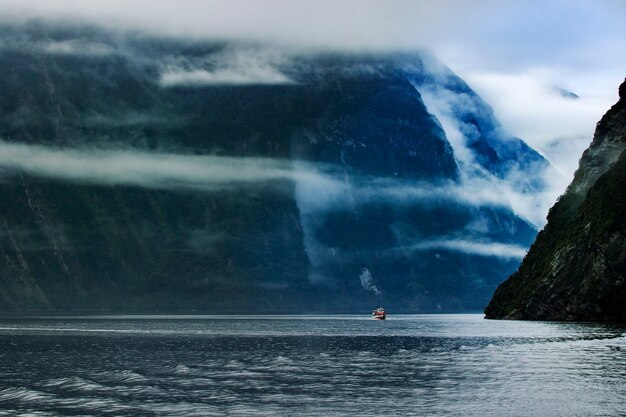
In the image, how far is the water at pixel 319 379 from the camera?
83.3 meters

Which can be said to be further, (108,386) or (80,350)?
(80,350)

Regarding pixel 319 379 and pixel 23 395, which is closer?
pixel 23 395

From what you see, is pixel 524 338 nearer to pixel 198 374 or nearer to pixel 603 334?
pixel 603 334

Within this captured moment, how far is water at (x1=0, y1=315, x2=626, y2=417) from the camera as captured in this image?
83312mm

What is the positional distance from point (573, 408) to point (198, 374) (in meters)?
46.9

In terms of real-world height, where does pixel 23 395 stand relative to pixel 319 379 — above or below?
below

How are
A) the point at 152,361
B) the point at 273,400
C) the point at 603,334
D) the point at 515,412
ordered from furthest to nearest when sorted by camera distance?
the point at 603,334
the point at 152,361
the point at 273,400
the point at 515,412

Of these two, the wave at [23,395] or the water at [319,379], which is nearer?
the water at [319,379]

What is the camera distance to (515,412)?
80188 mm

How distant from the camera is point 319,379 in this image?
106 m

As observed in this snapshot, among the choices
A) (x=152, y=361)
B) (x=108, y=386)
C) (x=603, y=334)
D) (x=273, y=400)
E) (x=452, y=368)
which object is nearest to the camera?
(x=273, y=400)

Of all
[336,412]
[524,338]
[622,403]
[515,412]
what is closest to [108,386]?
[336,412]

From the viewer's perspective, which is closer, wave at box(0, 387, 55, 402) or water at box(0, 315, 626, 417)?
water at box(0, 315, 626, 417)

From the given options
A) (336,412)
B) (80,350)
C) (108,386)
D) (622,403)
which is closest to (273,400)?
(336,412)
